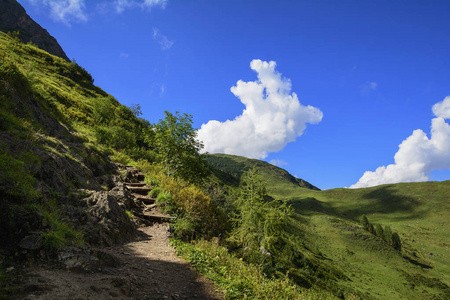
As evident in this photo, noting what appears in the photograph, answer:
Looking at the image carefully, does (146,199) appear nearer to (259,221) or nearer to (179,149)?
(179,149)

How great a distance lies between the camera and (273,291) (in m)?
6.82

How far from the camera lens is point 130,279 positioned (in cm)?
537

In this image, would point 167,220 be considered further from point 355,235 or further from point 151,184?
point 355,235

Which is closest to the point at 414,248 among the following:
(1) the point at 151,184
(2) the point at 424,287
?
(2) the point at 424,287

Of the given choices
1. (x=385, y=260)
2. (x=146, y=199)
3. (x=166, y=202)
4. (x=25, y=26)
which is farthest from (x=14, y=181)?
(x=385, y=260)

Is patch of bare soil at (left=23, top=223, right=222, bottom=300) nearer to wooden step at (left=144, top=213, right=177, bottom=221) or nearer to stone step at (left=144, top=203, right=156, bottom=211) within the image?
wooden step at (left=144, top=213, right=177, bottom=221)

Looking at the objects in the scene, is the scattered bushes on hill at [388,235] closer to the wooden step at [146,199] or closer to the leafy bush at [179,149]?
the leafy bush at [179,149]

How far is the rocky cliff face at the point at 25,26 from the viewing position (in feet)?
366

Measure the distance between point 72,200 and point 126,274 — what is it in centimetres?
443

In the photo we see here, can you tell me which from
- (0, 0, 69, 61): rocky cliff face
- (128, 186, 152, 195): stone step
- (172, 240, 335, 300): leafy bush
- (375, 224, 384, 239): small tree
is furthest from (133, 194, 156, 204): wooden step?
(375, 224, 384, 239): small tree

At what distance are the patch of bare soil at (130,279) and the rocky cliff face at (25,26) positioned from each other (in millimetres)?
144374

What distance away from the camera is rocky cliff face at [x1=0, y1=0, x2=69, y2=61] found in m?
112

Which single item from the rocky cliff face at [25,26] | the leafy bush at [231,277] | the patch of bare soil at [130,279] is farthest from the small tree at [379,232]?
the rocky cliff face at [25,26]

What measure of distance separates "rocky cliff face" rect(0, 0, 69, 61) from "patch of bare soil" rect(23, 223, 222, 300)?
5684 inches
